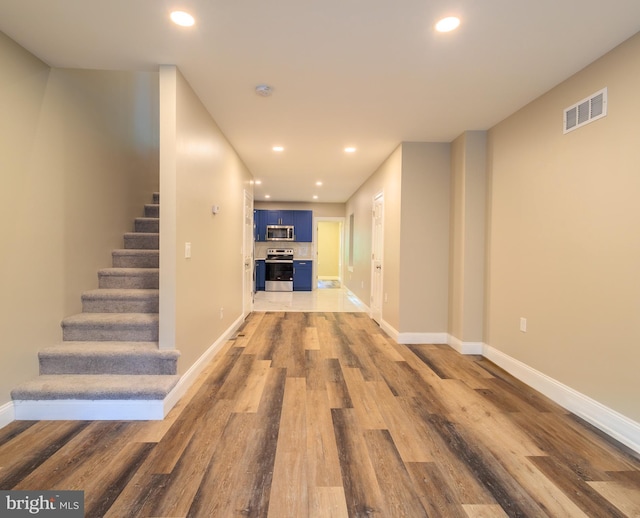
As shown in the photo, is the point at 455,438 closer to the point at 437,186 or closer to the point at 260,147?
the point at 437,186

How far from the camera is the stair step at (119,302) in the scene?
2762mm

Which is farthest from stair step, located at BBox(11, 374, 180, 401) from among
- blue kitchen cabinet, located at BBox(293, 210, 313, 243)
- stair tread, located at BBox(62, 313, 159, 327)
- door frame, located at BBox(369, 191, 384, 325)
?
blue kitchen cabinet, located at BBox(293, 210, 313, 243)

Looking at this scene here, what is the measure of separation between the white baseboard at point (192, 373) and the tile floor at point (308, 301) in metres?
2.37

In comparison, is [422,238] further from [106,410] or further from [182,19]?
[106,410]

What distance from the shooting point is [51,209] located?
7.82ft

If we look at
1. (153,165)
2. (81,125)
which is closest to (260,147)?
(153,165)

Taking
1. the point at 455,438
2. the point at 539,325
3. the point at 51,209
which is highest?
the point at 51,209

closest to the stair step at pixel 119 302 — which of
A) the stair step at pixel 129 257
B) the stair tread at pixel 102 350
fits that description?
the stair tread at pixel 102 350

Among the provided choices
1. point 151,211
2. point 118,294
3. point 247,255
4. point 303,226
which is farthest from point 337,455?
point 303,226

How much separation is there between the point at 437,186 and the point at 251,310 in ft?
12.6

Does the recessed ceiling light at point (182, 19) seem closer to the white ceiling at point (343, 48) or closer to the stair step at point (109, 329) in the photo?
the white ceiling at point (343, 48)

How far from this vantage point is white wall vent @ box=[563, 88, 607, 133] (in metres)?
2.18

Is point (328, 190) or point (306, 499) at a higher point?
point (328, 190)

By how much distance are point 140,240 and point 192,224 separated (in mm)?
1165
